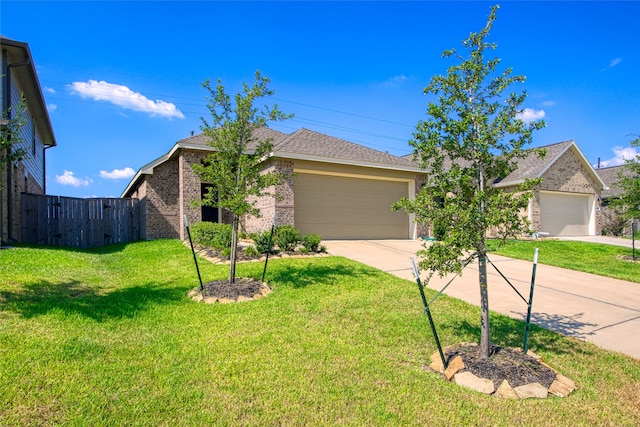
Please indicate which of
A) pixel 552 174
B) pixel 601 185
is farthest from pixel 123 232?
pixel 601 185

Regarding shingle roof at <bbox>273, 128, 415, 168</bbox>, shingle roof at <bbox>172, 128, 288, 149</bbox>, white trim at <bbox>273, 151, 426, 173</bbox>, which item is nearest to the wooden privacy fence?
shingle roof at <bbox>172, 128, 288, 149</bbox>

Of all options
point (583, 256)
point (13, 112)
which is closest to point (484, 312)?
point (583, 256)

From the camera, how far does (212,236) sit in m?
11.5

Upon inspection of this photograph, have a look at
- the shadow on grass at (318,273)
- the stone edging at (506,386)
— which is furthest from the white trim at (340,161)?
the stone edging at (506,386)

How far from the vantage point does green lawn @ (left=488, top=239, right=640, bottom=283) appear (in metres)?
9.73

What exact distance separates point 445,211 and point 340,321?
2282 mm

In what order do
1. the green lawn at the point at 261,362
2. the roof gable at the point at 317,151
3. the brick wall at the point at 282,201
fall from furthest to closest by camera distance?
1. the roof gable at the point at 317,151
2. the brick wall at the point at 282,201
3. the green lawn at the point at 261,362

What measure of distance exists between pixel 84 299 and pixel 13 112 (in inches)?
350

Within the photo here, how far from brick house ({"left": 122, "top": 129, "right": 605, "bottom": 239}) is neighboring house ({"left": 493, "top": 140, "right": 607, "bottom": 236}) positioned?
0.36 meters

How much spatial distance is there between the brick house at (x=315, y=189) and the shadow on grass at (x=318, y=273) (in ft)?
14.5

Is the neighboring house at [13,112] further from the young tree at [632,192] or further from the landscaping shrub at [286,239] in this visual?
the young tree at [632,192]

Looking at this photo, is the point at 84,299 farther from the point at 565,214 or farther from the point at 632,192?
the point at 565,214

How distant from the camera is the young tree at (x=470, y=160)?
3703 mm

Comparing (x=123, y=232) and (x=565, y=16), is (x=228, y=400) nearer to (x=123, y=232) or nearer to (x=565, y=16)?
(x=565, y=16)
